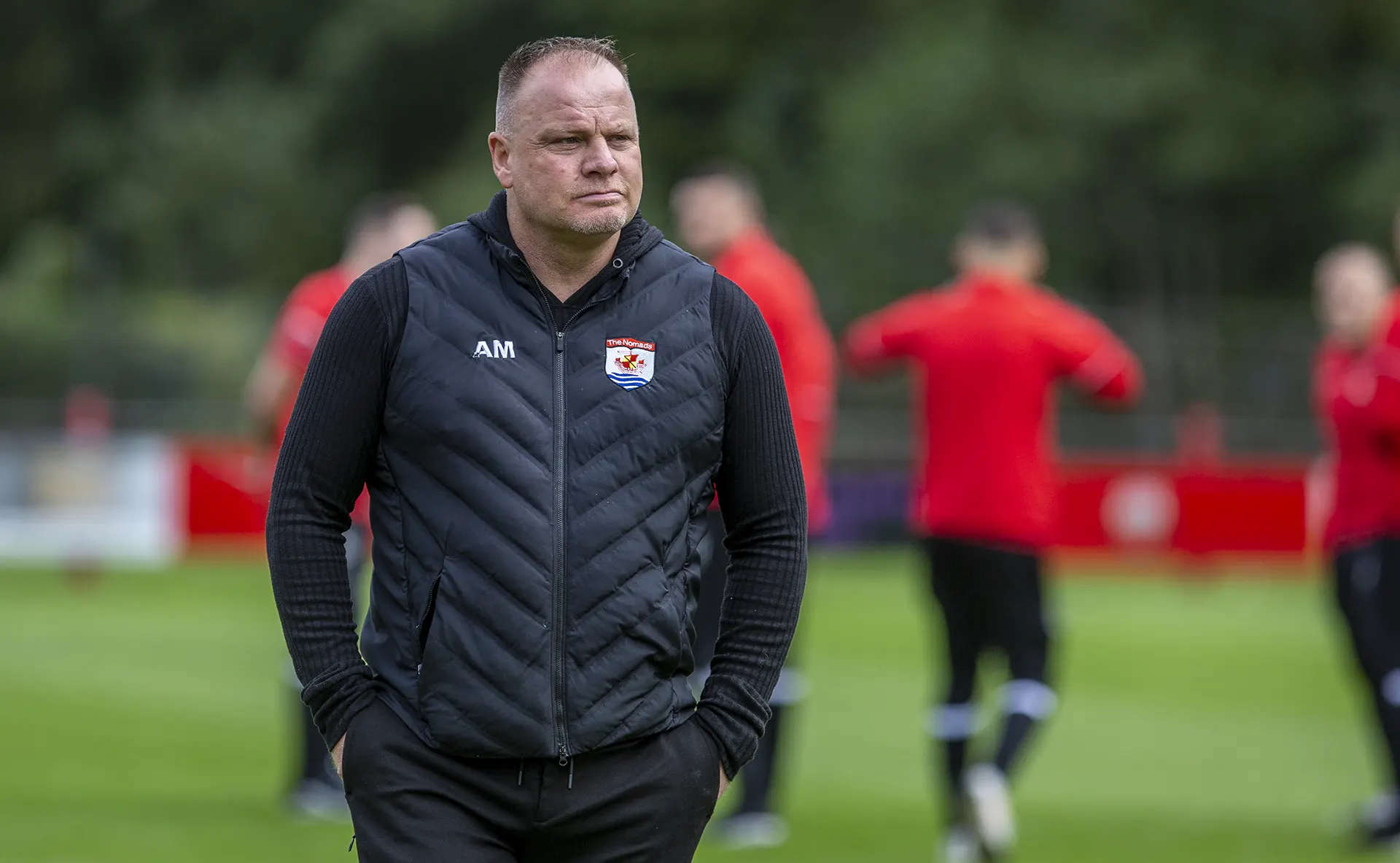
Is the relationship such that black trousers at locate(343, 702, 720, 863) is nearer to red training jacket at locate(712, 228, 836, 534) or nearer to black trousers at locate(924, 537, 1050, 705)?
black trousers at locate(924, 537, 1050, 705)

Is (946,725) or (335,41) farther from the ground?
(335,41)

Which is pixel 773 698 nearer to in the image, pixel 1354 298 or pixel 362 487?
pixel 1354 298

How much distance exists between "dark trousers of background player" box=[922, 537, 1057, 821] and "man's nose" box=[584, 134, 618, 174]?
4.71 m

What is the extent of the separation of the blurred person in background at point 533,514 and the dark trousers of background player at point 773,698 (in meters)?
4.18

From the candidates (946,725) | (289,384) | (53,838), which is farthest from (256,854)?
(946,725)

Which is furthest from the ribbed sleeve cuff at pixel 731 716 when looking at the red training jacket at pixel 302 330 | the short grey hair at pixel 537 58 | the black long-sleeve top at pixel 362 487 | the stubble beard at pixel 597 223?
the red training jacket at pixel 302 330

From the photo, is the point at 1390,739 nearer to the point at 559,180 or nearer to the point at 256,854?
the point at 256,854

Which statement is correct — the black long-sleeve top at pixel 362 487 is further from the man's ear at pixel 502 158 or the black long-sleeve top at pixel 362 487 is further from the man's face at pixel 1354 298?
the man's face at pixel 1354 298

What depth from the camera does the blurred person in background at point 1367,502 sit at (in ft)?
28.4

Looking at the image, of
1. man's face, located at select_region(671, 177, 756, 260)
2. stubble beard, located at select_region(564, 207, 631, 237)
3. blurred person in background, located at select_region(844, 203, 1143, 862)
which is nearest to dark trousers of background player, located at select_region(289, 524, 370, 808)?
man's face, located at select_region(671, 177, 756, 260)

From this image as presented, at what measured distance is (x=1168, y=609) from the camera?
65.1 ft

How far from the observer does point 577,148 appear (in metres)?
3.80

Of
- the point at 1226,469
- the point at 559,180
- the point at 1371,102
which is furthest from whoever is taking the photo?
the point at 1371,102

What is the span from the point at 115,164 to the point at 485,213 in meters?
48.0
